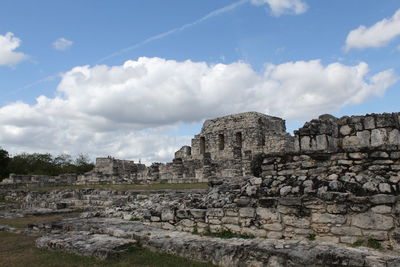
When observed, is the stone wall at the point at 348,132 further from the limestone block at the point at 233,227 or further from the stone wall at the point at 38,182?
the stone wall at the point at 38,182

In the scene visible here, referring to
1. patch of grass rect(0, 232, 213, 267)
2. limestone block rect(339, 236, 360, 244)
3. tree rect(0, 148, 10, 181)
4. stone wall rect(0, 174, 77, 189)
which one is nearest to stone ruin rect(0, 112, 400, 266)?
limestone block rect(339, 236, 360, 244)

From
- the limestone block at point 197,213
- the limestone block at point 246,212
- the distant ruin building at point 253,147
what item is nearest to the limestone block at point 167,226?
the limestone block at point 197,213

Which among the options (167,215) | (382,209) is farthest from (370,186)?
(167,215)

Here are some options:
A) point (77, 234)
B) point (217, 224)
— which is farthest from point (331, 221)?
point (77, 234)

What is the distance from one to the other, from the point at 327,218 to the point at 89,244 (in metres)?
4.23

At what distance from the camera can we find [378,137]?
588 cm

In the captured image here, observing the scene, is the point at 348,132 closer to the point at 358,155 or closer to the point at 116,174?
the point at 358,155

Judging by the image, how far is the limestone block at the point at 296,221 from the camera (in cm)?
540

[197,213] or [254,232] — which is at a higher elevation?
[197,213]

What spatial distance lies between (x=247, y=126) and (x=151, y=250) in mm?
25788

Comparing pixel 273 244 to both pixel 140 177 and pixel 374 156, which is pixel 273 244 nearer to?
pixel 374 156

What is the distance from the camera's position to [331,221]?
5.16 meters

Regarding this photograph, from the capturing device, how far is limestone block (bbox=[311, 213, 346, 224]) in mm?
5086

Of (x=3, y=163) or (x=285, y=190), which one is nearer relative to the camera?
(x=285, y=190)
